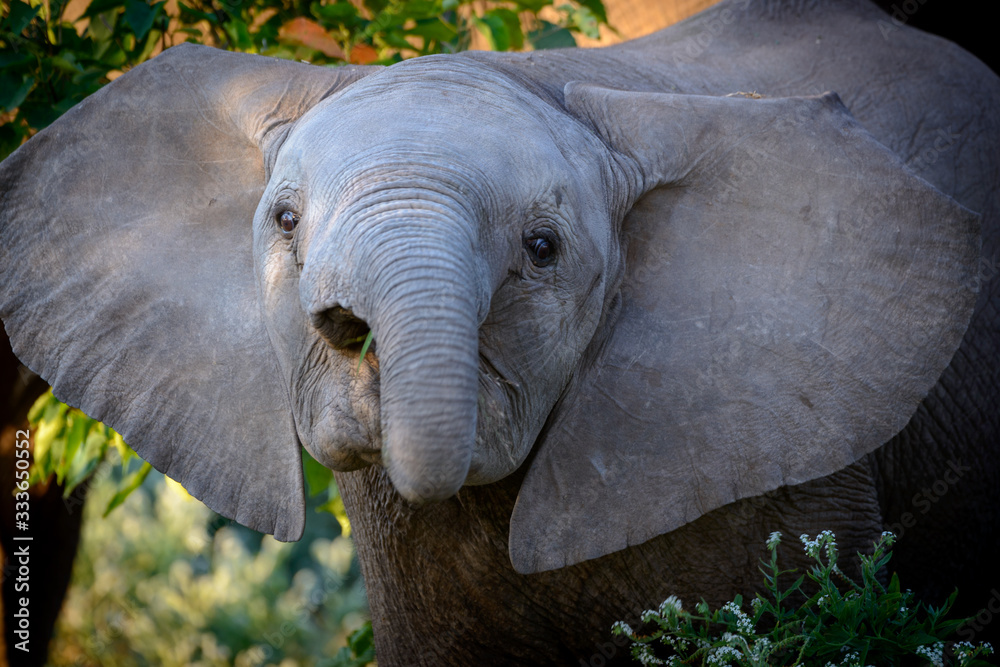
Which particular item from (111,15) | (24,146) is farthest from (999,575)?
(111,15)

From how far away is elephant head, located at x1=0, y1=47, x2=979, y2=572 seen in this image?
5.40ft

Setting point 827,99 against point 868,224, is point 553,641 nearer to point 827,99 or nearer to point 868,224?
point 868,224

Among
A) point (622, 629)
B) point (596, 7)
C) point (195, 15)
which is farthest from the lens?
point (596, 7)

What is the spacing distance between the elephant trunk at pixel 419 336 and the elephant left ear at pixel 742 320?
0.51 meters

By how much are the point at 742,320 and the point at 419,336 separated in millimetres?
766

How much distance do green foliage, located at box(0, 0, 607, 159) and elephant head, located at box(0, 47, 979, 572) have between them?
91 cm

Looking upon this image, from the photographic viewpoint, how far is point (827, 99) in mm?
1959

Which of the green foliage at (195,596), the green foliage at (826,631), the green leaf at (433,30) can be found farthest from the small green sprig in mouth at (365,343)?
the green foliage at (195,596)

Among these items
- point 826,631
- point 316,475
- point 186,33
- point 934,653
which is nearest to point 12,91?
point 186,33

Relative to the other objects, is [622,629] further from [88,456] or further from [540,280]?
[88,456]

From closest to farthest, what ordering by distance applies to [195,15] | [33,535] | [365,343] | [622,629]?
1. [365,343]
2. [622,629]
3. [195,15]
4. [33,535]

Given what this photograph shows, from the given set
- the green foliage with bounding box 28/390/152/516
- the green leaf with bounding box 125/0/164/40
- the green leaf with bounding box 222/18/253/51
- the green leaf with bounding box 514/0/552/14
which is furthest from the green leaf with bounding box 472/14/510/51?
the green foliage with bounding box 28/390/152/516

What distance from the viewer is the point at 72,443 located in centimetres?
318

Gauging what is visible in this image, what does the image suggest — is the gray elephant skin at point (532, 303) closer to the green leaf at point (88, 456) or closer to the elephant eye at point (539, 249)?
the elephant eye at point (539, 249)
